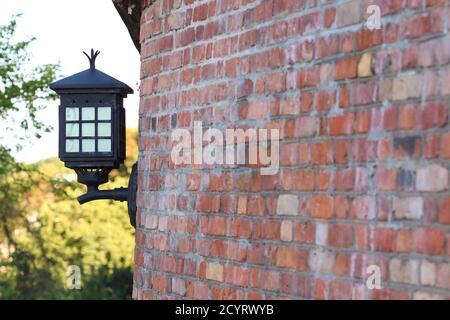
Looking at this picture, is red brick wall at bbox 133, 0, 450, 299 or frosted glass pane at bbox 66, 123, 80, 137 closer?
red brick wall at bbox 133, 0, 450, 299

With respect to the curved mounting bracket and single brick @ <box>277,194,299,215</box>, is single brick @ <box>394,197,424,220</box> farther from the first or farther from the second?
the curved mounting bracket

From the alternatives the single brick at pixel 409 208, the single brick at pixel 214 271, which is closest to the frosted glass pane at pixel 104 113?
the single brick at pixel 214 271

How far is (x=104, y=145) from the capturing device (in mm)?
5453

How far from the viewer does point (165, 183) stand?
4.53 metres

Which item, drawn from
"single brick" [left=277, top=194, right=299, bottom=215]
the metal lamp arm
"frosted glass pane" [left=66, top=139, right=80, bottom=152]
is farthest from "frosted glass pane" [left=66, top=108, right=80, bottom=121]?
"single brick" [left=277, top=194, right=299, bottom=215]

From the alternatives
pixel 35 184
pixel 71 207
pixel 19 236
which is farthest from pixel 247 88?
pixel 71 207

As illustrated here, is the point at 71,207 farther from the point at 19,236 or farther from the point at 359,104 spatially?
the point at 359,104

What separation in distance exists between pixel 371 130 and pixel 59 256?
50.6 feet

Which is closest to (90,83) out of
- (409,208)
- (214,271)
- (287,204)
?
(214,271)

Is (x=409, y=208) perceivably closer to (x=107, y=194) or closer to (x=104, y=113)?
(x=104, y=113)

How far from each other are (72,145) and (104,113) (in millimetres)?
249

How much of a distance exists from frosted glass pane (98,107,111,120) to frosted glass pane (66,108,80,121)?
117 millimetres

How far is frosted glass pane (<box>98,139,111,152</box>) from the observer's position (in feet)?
17.9

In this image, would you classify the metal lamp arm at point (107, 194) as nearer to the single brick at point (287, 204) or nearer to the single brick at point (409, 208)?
the single brick at point (287, 204)
